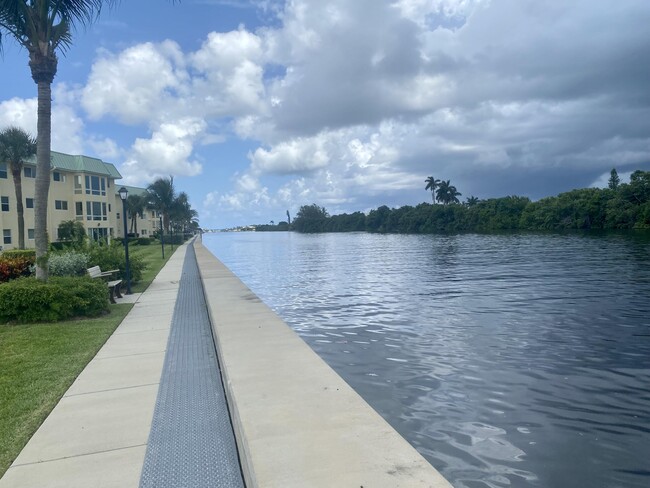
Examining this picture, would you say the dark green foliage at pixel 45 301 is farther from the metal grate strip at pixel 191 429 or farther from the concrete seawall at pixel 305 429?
the concrete seawall at pixel 305 429

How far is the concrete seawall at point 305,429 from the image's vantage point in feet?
13.5

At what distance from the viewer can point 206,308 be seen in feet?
45.9

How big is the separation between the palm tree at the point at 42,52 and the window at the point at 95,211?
1906 inches

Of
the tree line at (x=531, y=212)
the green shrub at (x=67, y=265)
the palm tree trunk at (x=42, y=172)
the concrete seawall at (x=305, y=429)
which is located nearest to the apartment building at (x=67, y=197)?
the green shrub at (x=67, y=265)

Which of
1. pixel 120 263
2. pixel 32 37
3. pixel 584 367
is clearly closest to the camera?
pixel 584 367

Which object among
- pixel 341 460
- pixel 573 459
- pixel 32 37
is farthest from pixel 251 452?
pixel 32 37

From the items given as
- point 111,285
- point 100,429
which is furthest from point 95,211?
point 100,429

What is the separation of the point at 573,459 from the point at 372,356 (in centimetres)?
461

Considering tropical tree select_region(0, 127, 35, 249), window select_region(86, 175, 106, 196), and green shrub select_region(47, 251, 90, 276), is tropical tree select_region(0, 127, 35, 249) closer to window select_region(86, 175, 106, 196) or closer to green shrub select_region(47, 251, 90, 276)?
window select_region(86, 175, 106, 196)

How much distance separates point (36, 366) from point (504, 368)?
751cm

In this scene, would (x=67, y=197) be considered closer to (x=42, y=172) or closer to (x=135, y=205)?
(x=135, y=205)

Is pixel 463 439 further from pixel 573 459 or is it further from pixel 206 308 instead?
pixel 206 308

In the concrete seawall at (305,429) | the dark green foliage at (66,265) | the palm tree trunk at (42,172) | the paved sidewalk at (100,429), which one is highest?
the palm tree trunk at (42,172)

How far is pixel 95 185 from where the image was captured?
6097cm
